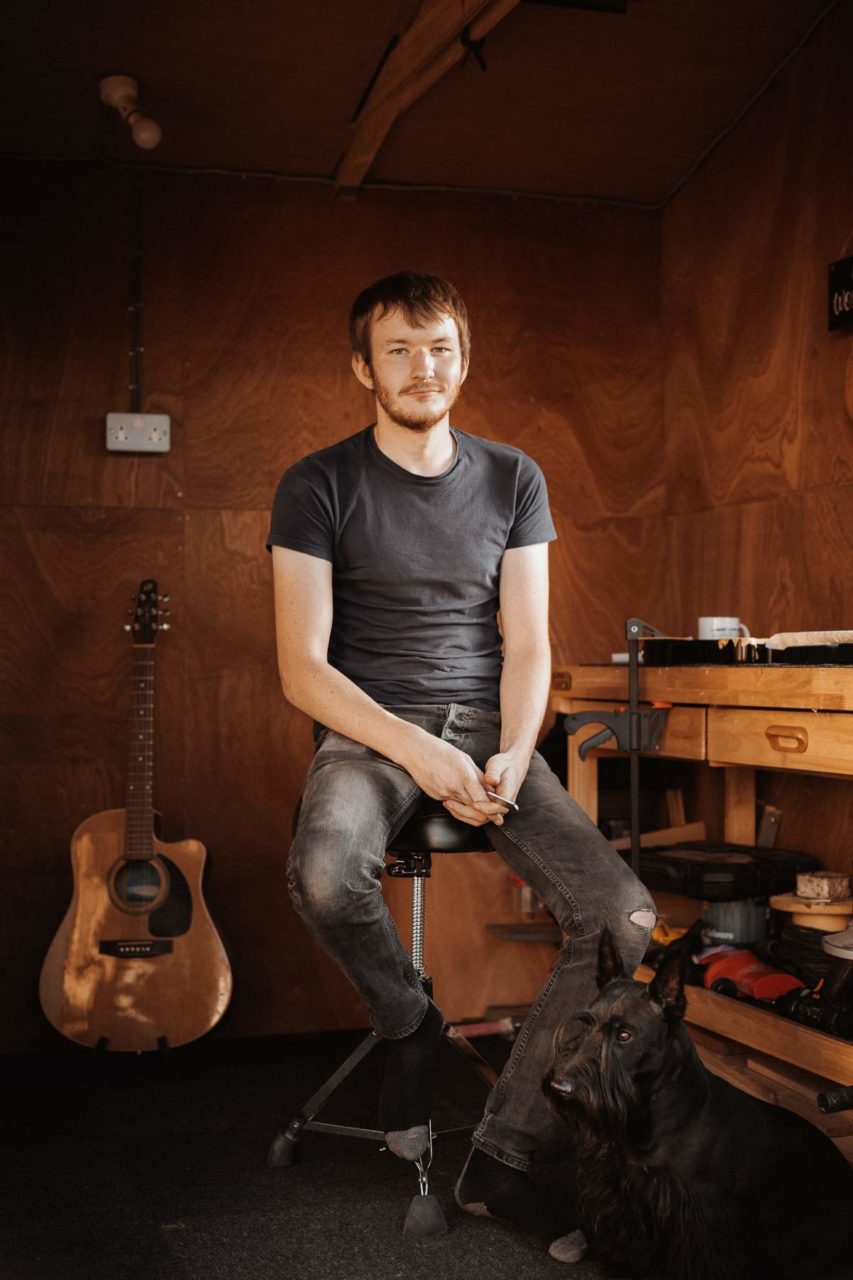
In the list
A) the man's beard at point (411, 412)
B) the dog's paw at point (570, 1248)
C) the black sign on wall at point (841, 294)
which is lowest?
the dog's paw at point (570, 1248)

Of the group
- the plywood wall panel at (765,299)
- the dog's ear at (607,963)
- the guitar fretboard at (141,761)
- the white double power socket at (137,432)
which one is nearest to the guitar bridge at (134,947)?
the guitar fretboard at (141,761)

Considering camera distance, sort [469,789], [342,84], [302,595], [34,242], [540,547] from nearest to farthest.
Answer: [469,789]
[302,595]
[540,547]
[342,84]
[34,242]

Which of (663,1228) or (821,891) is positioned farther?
(821,891)

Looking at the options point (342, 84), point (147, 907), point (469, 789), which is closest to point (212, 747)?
point (147, 907)

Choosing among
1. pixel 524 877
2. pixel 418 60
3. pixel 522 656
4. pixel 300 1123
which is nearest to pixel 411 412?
pixel 522 656

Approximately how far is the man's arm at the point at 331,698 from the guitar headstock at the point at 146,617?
98 centimetres

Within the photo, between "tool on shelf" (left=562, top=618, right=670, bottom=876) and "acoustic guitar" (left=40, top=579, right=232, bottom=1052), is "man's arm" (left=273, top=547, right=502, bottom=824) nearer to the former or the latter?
"tool on shelf" (left=562, top=618, right=670, bottom=876)

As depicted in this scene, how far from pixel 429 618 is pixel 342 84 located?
4.73ft

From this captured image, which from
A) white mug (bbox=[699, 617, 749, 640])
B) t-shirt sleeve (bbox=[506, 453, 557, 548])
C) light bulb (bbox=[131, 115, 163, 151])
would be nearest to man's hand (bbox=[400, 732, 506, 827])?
t-shirt sleeve (bbox=[506, 453, 557, 548])

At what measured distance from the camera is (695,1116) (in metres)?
1.83

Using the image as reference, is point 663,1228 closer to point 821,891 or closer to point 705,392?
point 821,891

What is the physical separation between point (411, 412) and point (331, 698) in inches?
21.9

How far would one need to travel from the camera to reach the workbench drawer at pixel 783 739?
227 cm

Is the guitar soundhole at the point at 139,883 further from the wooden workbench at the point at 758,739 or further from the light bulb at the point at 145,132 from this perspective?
the light bulb at the point at 145,132
